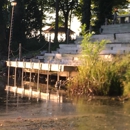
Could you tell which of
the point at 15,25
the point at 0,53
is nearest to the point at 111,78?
the point at 0,53

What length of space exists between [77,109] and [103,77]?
3497mm

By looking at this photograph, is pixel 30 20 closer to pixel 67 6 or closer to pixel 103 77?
pixel 67 6

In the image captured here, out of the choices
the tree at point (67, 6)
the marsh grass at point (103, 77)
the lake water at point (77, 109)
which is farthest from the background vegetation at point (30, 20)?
the lake water at point (77, 109)

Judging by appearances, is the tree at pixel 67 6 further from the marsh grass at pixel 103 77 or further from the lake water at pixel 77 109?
the lake water at pixel 77 109

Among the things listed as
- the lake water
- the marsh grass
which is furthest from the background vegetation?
the lake water

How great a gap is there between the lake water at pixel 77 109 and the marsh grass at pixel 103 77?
781mm

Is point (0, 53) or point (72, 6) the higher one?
point (72, 6)

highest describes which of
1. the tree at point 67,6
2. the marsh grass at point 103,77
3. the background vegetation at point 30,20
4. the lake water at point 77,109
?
the tree at point 67,6

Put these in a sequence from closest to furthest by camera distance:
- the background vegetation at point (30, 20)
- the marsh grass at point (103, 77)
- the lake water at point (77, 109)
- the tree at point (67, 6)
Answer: the lake water at point (77, 109), the marsh grass at point (103, 77), the background vegetation at point (30, 20), the tree at point (67, 6)

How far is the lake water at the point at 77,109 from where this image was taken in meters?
11.0

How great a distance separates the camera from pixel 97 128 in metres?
9.89

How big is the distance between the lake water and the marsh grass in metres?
0.78

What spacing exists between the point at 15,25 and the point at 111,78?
22015 millimetres

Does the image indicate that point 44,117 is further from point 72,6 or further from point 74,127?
point 72,6
